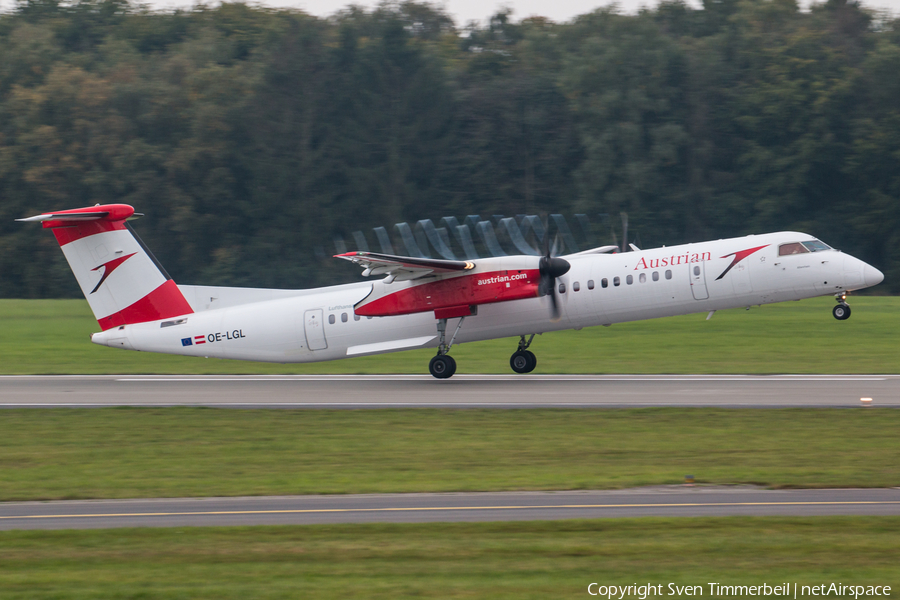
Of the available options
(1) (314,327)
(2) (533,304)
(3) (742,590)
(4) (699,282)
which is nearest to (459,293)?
(2) (533,304)

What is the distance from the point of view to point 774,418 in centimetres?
1596

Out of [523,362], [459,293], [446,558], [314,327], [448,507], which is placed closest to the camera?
[446,558]

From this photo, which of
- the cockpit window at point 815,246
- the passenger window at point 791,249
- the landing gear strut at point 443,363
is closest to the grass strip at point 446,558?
the passenger window at point 791,249

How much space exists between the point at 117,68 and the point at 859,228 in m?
48.5

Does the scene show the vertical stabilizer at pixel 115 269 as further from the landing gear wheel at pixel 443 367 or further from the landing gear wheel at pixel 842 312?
the landing gear wheel at pixel 842 312

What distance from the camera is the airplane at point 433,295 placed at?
67.4 feet

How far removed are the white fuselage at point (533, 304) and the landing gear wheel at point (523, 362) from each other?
4.23 ft

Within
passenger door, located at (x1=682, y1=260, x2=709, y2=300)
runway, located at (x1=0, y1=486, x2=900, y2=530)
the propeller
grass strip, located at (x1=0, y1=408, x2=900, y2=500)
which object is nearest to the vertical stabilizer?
grass strip, located at (x1=0, y1=408, x2=900, y2=500)

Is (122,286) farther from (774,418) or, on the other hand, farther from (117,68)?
(117,68)

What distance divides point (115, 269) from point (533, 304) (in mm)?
10095

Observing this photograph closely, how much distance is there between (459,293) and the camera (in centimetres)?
2133

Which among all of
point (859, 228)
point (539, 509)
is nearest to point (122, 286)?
point (539, 509)

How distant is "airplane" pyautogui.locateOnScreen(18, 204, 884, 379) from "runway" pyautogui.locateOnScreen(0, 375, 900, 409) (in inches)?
36.3

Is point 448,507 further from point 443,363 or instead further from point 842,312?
point 842,312
